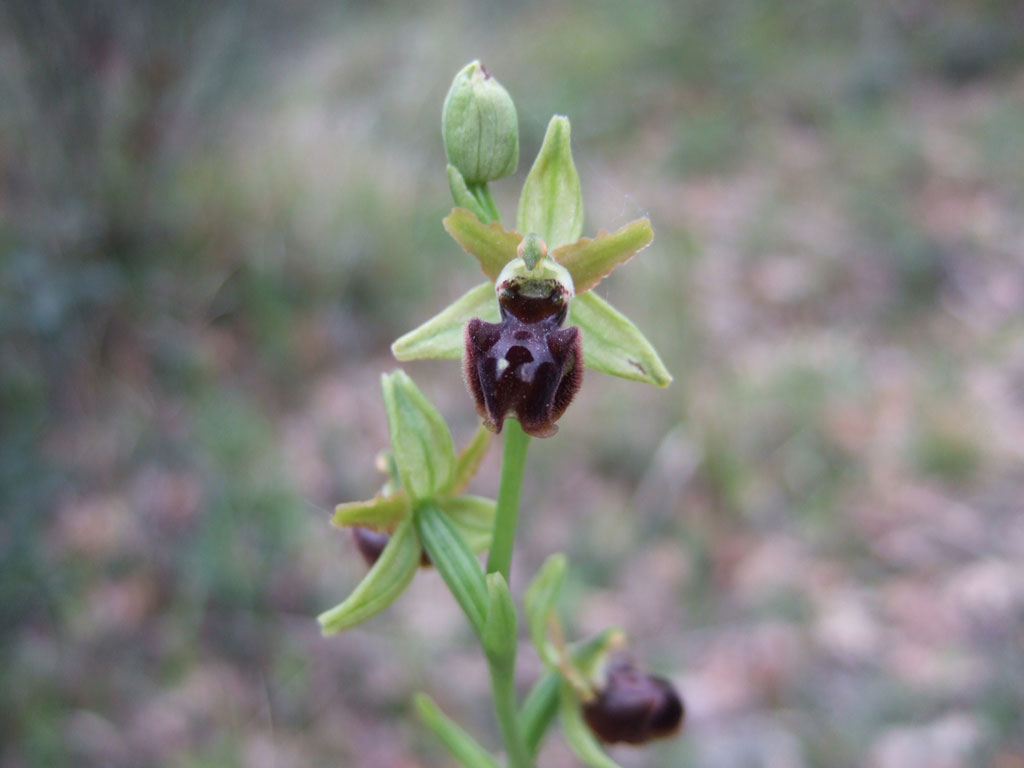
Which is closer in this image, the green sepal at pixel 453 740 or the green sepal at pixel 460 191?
the green sepal at pixel 460 191

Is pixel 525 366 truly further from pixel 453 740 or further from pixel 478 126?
pixel 453 740

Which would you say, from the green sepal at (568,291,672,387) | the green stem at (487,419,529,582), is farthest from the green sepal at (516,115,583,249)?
the green stem at (487,419,529,582)

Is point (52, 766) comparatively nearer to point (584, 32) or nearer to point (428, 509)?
point (428, 509)

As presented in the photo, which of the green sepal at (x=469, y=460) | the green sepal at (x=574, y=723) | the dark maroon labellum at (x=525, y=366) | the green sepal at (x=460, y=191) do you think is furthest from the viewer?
the green sepal at (x=574, y=723)

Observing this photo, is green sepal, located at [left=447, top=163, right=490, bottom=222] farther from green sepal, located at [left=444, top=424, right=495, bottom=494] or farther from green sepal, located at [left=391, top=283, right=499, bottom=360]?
green sepal, located at [left=444, top=424, right=495, bottom=494]

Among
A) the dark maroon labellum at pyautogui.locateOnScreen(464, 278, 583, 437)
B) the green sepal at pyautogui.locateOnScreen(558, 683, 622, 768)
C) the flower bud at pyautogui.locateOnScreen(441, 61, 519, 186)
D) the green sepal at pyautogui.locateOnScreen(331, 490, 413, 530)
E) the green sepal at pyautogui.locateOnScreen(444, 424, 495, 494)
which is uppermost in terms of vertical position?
the flower bud at pyautogui.locateOnScreen(441, 61, 519, 186)

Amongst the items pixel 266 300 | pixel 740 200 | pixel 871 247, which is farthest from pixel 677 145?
pixel 266 300

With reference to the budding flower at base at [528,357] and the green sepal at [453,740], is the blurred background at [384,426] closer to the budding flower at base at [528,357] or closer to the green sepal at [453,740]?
the green sepal at [453,740]

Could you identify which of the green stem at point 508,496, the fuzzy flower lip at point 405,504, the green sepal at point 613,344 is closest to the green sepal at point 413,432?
the fuzzy flower lip at point 405,504
